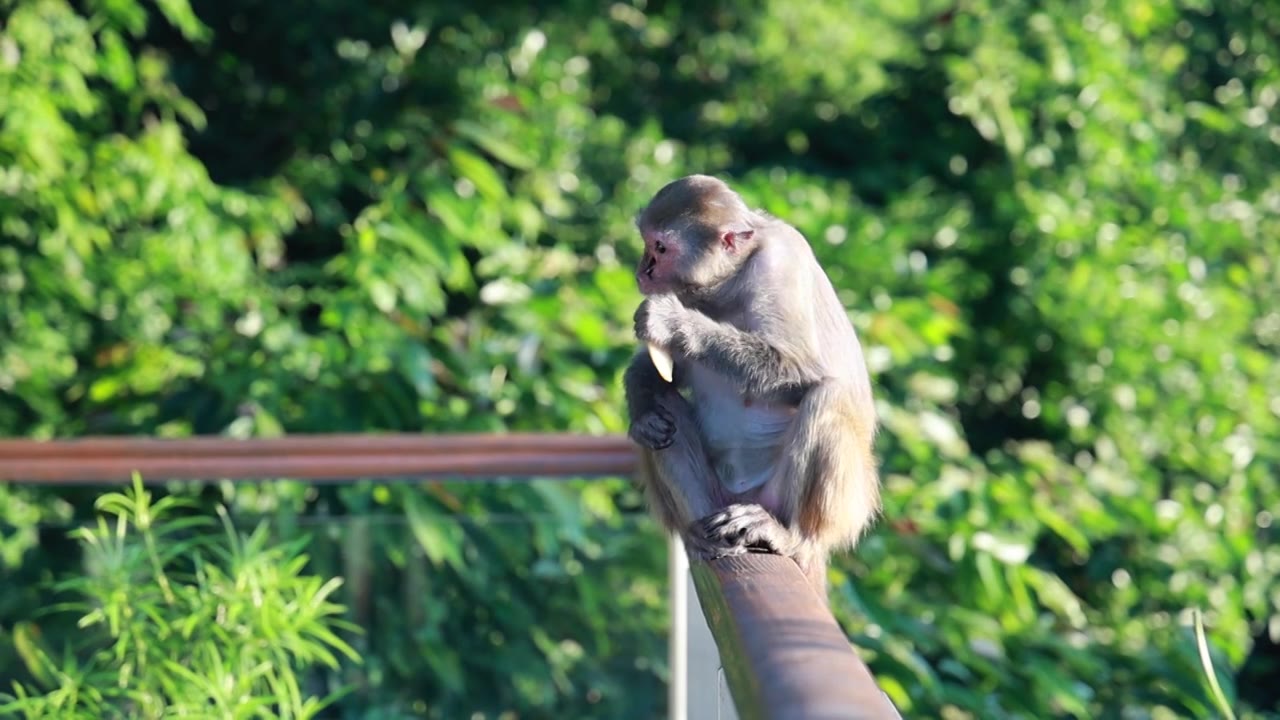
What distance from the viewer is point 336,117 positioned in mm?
6258

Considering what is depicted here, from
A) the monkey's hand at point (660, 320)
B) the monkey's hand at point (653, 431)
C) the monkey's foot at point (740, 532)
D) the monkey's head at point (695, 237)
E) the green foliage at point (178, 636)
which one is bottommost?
the green foliage at point (178, 636)

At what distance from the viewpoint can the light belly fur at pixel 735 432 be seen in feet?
9.37

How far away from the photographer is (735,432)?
9.51 feet

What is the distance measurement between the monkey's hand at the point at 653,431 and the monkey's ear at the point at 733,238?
0.35 metres

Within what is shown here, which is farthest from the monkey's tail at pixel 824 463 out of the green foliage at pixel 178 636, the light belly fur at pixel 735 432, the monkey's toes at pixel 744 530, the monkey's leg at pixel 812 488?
the green foliage at pixel 178 636

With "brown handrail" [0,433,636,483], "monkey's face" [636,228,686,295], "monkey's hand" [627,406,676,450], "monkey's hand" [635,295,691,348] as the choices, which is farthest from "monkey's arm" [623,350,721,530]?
"brown handrail" [0,433,636,483]

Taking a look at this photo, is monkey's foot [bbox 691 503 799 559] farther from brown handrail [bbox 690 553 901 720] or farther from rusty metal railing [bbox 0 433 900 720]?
rusty metal railing [bbox 0 433 900 720]

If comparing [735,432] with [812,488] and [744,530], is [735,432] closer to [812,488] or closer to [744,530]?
[812,488]

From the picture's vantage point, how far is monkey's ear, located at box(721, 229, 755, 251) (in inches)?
111

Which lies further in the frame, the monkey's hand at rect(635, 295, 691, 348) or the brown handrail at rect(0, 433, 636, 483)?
the brown handrail at rect(0, 433, 636, 483)

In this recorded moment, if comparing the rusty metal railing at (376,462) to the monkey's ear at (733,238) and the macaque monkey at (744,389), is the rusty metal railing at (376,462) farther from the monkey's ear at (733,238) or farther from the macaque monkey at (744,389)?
the monkey's ear at (733,238)

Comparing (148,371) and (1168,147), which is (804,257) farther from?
(1168,147)

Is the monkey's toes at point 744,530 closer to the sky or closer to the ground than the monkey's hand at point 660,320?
closer to the ground

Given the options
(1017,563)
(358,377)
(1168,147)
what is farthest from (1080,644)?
(1168,147)
